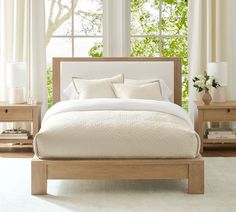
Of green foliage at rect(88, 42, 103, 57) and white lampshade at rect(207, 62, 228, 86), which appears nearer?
white lampshade at rect(207, 62, 228, 86)

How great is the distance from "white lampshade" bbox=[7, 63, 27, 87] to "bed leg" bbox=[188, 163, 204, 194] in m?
2.62

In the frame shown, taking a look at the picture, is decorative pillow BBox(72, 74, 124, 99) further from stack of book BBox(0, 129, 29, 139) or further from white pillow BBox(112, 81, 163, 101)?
stack of book BBox(0, 129, 29, 139)

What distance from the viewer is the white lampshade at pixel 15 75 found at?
22.3 feet

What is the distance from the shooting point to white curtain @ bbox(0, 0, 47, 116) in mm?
7227

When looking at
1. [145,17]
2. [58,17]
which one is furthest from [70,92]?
[145,17]

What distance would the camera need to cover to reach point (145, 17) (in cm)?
752

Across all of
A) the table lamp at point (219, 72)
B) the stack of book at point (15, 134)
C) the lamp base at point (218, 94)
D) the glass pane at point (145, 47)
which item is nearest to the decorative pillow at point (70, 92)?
the stack of book at point (15, 134)

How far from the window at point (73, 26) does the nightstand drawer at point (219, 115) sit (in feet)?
5.33

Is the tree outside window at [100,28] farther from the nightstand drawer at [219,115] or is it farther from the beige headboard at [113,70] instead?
the nightstand drawer at [219,115]

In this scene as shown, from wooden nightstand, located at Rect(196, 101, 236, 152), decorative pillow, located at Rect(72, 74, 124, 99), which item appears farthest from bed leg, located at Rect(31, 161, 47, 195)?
wooden nightstand, located at Rect(196, 101, 236, 152)

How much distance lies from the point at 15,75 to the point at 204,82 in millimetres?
2051

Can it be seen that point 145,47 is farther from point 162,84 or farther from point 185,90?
point 162,84

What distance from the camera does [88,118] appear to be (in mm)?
5082

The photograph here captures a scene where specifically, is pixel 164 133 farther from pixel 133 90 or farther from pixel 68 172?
pixel 133 90
